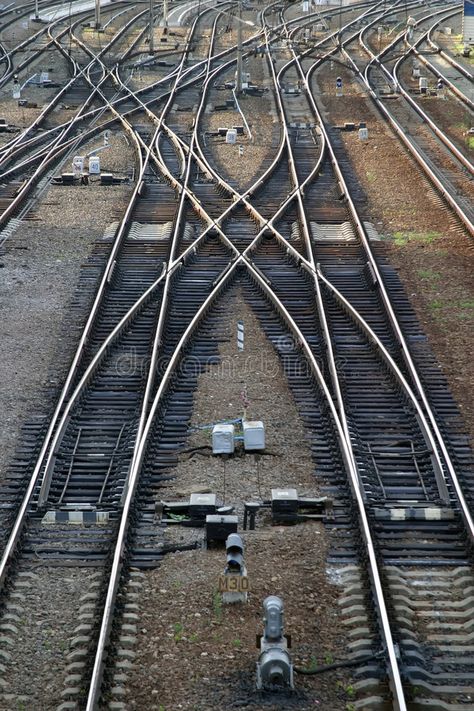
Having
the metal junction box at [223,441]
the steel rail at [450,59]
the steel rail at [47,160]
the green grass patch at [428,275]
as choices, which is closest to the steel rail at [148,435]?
the metal junction box at [223,441]

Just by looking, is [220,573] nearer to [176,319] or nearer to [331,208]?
[176,319]

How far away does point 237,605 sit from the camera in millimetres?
8719

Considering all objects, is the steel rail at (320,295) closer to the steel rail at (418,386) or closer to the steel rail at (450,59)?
the steel rail at (418,386)

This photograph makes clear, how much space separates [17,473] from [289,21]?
4807 cm

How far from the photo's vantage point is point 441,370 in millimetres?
13633

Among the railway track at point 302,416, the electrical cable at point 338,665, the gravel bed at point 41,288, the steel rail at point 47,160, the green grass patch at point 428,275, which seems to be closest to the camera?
the electrical cable at point 338,665

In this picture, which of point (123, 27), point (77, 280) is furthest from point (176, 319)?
point (123, 27)

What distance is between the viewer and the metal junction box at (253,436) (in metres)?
11.2

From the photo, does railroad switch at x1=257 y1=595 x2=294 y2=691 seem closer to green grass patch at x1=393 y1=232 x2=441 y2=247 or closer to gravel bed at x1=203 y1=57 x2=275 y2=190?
green grass patch at x1=393 y1=232 x2=441 y2=247

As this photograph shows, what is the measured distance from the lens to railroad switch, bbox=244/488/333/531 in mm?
10000

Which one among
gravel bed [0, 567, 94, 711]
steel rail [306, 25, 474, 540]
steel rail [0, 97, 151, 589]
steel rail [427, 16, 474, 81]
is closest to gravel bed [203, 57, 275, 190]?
steel rail [0, 97, 151, 589]

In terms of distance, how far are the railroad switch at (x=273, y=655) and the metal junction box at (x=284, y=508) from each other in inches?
84.1

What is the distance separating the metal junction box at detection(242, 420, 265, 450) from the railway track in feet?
1.92

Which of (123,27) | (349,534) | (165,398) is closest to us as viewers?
(349,534)
